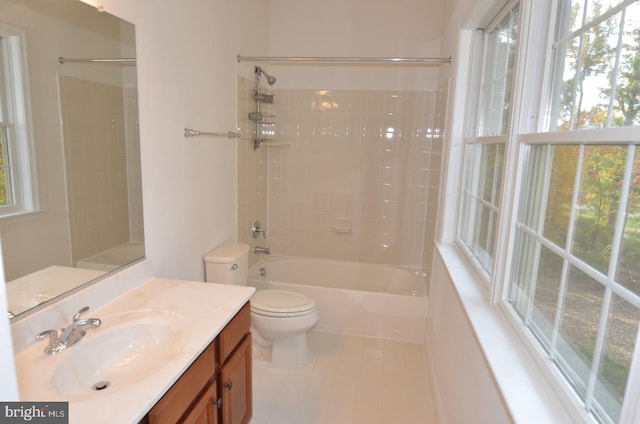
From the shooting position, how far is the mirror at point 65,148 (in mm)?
1120

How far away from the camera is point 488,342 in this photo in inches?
49.9

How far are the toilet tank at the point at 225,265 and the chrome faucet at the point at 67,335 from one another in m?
1.08

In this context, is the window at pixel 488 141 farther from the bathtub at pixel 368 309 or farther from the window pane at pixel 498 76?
the bathtub at pixel 368 309

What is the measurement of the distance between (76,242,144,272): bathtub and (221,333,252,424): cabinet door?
60cm

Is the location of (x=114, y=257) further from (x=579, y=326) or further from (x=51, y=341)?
(x=579, y=326)

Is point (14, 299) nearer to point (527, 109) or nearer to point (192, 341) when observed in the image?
point (192, 341)

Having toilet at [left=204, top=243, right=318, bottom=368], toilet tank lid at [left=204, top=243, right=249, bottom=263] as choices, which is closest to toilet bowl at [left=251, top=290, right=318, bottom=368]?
toilet at [left=204, top=243, right=318, bottom=368]

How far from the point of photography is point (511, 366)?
113 centimetres

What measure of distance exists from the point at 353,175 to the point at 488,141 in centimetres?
175

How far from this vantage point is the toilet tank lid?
7.54ft

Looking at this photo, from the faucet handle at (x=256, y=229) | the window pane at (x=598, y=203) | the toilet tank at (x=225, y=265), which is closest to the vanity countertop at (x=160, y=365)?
the toilet tank at (x=225, y=265)

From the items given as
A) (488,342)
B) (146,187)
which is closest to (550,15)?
(488,342)

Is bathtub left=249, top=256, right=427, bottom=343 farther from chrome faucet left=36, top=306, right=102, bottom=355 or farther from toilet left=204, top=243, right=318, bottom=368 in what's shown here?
chrome faucet left=36, top=306, right=102, bottom=355

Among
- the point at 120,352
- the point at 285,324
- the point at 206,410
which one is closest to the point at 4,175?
the point at 120,352
